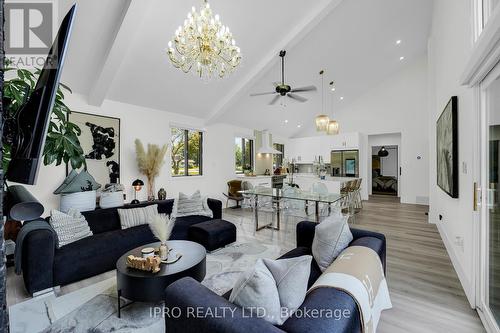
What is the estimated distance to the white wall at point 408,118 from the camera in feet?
24.3

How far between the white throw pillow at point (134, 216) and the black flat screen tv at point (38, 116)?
A: 2871mm

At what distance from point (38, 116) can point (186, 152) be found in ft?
17.4

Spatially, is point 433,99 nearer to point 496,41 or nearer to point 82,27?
point 496,41

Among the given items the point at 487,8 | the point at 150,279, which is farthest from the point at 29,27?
the point at 487,8

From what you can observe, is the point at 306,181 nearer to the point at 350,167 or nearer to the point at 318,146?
the point at 350,167

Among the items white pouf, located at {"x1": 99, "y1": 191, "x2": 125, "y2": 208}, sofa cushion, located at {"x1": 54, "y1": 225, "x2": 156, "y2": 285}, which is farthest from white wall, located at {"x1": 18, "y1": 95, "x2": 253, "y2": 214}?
sofa cushion, located at {"x1": 54, "y1": 225, "x2": 156, "y2": 285}

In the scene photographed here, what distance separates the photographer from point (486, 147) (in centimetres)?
204

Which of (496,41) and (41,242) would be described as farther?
(41,242)

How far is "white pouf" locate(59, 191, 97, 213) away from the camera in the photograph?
3.45m

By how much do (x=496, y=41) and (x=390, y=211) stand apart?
5628mm

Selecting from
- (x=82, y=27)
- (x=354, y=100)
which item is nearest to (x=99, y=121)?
(x=82, y=27)

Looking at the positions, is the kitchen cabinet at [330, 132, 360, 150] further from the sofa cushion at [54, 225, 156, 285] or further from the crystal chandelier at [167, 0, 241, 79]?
the sofa cushion at [54, 225, 156, 285]

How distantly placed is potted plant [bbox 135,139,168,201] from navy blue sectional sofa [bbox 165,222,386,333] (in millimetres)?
3729

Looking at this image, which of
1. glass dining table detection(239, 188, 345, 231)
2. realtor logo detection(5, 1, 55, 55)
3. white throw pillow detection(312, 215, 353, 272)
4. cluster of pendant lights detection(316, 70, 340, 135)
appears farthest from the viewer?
cluster of pendant lights detection(316, 70, 340, 135)
